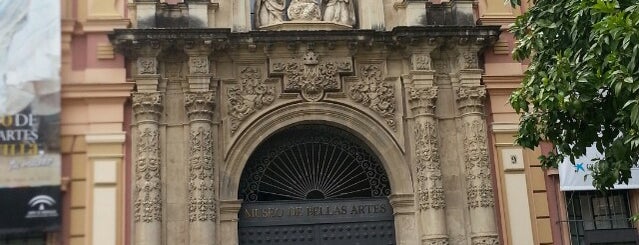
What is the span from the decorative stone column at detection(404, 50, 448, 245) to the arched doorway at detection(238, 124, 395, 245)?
72cm

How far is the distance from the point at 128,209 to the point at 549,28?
262 inches

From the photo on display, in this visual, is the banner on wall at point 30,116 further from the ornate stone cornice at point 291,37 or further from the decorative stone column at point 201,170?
the decorative stone column at point 201,170

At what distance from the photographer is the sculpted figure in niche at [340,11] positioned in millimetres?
13344

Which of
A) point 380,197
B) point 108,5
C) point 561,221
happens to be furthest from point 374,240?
point 108,5

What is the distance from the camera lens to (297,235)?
12562 mm

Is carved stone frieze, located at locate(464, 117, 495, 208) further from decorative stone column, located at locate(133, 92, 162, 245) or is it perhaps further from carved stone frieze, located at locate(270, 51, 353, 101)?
decorative stone column, located at locate(133, 92, 162, 245)

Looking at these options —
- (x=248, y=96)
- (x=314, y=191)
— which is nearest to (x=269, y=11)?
(x=248, y=96)

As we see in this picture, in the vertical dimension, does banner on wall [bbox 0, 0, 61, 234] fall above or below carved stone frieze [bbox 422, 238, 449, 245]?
above

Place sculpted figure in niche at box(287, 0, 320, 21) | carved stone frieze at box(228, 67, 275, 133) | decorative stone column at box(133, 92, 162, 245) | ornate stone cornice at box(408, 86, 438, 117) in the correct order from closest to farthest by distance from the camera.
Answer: decorative stone column at box(133, 92, 162, 245) → carved stone frieze at box(228, 67, 275, 133) → ornate stone cornice at box(408, 86, 438, 117) → sculpted figure in niche at box(287, 0, 320, 21)

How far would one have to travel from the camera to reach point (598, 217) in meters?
13.1

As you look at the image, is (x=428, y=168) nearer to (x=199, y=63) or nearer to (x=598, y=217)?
(x=598, y=217)

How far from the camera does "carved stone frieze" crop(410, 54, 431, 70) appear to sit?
1288 cm

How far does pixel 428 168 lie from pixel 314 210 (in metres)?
1.96

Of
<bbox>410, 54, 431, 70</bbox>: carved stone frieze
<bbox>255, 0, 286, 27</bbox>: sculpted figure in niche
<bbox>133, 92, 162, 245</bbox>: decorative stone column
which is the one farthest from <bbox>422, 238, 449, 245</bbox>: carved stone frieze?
<bbox>255, 0, 286, 27</bbox>: sculpted figure in niche
